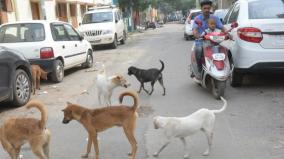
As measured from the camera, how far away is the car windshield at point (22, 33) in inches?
427

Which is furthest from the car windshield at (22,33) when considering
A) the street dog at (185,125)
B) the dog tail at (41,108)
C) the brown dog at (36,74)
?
the street dog at (185,125)

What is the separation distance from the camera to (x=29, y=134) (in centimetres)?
476

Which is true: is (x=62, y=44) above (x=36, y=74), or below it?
above

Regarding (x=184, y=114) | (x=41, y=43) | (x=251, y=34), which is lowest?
(x=184, y=114)

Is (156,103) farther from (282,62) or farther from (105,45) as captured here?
(105,45)

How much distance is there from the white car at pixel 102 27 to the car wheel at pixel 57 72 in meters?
9.08

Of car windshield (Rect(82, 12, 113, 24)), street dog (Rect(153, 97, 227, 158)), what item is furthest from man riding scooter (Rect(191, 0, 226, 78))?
car windshield (Rect(82, 12, 113, 24))

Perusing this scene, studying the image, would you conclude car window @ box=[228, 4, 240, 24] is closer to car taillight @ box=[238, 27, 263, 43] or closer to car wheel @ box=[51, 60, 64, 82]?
car taillight @ box=[238, 27, 263, 43]

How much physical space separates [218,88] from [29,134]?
421 cm

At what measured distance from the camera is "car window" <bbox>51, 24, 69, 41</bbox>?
11.3 metres

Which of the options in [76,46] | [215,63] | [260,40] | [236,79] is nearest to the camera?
[215,63]

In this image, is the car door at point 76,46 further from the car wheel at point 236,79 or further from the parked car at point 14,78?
the car wheel at point 236,79

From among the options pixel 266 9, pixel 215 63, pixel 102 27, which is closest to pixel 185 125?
pixel 215 63

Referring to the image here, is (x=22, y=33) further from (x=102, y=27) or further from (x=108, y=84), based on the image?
(x=102, y=27)
